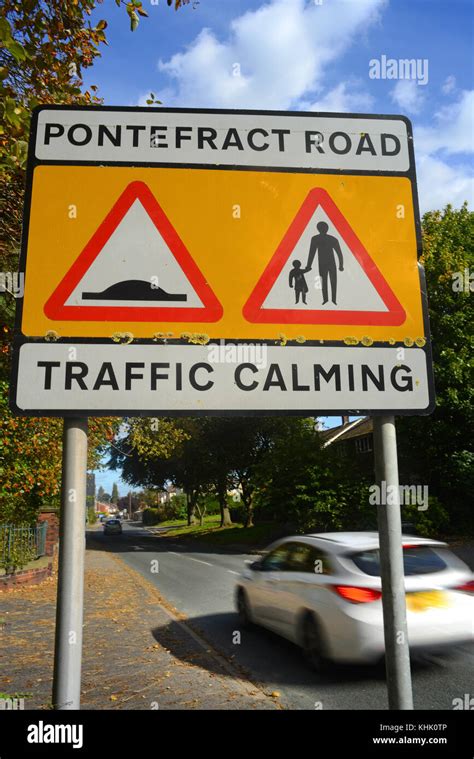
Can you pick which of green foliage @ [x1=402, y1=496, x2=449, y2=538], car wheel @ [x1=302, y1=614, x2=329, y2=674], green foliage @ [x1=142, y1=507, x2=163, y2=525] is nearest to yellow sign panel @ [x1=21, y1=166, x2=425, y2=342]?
car wheel @ [x1=302, y1=614, x2=329, y2=674]

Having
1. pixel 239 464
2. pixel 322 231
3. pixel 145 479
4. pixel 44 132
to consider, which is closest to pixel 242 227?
pixel 322 231

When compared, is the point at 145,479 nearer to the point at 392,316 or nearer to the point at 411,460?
the point at 411,460

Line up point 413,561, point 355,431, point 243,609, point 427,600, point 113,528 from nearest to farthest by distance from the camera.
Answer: point 427,600
point 413,561
point 243,609
point 355,431
point 113,528

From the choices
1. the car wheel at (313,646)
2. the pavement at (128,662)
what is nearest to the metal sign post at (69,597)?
the pavement at (128,662)

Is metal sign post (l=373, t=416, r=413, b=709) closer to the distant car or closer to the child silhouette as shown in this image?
the child silhouette

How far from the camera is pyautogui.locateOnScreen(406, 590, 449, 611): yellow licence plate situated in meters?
5.77

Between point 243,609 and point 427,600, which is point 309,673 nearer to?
point 427,600

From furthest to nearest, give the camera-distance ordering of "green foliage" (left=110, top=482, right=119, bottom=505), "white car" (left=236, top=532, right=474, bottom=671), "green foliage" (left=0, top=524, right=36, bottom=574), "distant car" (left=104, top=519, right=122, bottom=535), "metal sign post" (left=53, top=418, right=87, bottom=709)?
1. "green foliage" (left=110, top=482, right=119, bottom=505)
2. "distant car" (left=104, top=519, right=122, bottom=535)
3. "green foliage" (left=0, top=524, right=36, bottom=574)
4. "white car" (left=236, top=532, right=474, bottom=671)
5. "metal sign post" (left=53, top=418, right=87, bottom=709)

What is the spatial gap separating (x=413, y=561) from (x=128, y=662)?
3474 mm

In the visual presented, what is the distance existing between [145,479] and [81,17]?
38.4 meters

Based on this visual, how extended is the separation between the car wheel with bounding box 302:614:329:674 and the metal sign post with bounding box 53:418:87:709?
5.28 metres

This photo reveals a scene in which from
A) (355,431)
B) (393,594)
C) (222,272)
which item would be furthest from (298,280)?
(355,431)

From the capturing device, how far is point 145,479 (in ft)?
137

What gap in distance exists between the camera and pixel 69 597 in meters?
1.52
